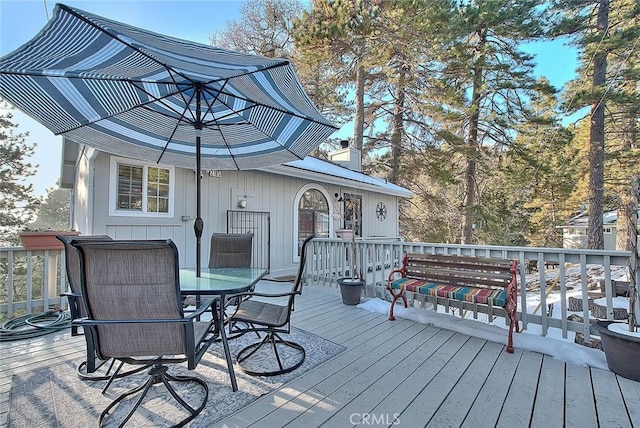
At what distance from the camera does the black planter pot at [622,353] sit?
7.59 feet

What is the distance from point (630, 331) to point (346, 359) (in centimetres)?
227

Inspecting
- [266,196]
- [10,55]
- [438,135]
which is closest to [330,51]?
[438,135]

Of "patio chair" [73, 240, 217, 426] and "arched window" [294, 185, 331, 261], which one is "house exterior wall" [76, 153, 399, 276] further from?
"patio chair" [73, 240, 217, 426]

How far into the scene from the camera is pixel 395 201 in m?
10.9

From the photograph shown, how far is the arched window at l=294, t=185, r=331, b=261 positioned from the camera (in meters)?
7.30

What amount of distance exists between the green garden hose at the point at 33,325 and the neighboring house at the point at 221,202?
114 cm

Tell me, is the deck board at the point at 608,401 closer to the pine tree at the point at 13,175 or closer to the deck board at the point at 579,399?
the deck board at the point at 579,399

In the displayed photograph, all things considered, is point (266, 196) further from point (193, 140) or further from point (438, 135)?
point (438, 135)

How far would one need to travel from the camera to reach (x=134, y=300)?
166 cm

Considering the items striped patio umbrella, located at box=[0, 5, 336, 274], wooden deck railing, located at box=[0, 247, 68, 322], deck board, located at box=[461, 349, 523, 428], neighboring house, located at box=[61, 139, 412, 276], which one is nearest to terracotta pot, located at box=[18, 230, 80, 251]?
wooden deck railing, located at box=[0, 247, 68, 322]

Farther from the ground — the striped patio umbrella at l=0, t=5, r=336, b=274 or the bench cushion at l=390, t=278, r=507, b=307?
the striped patio umbrella at l=0, t=5, r=336, b=274

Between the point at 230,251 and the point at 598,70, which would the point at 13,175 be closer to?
the point at 230,251

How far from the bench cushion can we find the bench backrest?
10 centimetres

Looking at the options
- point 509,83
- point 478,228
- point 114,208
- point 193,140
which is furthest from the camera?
point 478,228
